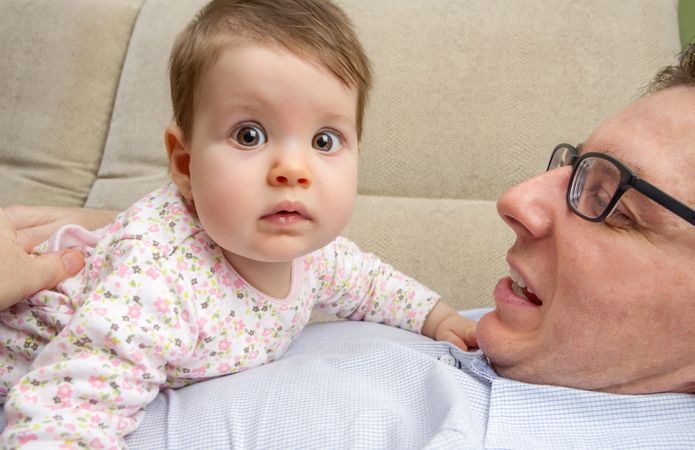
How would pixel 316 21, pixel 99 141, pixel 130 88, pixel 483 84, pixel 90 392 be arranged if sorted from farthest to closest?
1. pixel 99 141
2. pixel 130 88
3. pixel 483 84
4. pixel 316 21
5. pixel 90 392

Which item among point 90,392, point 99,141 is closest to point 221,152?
point 90,392

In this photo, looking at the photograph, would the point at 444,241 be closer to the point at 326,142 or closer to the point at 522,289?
the point at 522,289

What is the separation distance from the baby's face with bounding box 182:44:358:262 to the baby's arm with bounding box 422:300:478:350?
0.49 m

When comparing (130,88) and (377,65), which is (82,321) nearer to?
(377,65)

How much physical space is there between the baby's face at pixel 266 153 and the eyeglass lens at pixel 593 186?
413 millimetres

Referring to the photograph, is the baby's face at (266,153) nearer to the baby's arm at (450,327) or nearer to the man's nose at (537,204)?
the man's nose at (537,204)

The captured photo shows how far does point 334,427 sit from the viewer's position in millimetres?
929

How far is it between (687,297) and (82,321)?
903 millimetres

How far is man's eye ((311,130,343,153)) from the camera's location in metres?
1.03

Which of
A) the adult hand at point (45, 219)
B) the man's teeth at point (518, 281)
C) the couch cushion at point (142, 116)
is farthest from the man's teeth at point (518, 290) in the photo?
the couch cushion at point (142, 116)

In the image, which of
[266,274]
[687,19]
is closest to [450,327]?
[266,274]

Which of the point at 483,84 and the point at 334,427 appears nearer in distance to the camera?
the point at 334,427

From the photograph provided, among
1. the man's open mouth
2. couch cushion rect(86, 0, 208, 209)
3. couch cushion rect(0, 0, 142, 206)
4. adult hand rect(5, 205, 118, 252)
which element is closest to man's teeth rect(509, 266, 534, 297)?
the man's open mouth

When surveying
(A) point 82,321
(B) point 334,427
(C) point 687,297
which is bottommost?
(B) point 334,427
